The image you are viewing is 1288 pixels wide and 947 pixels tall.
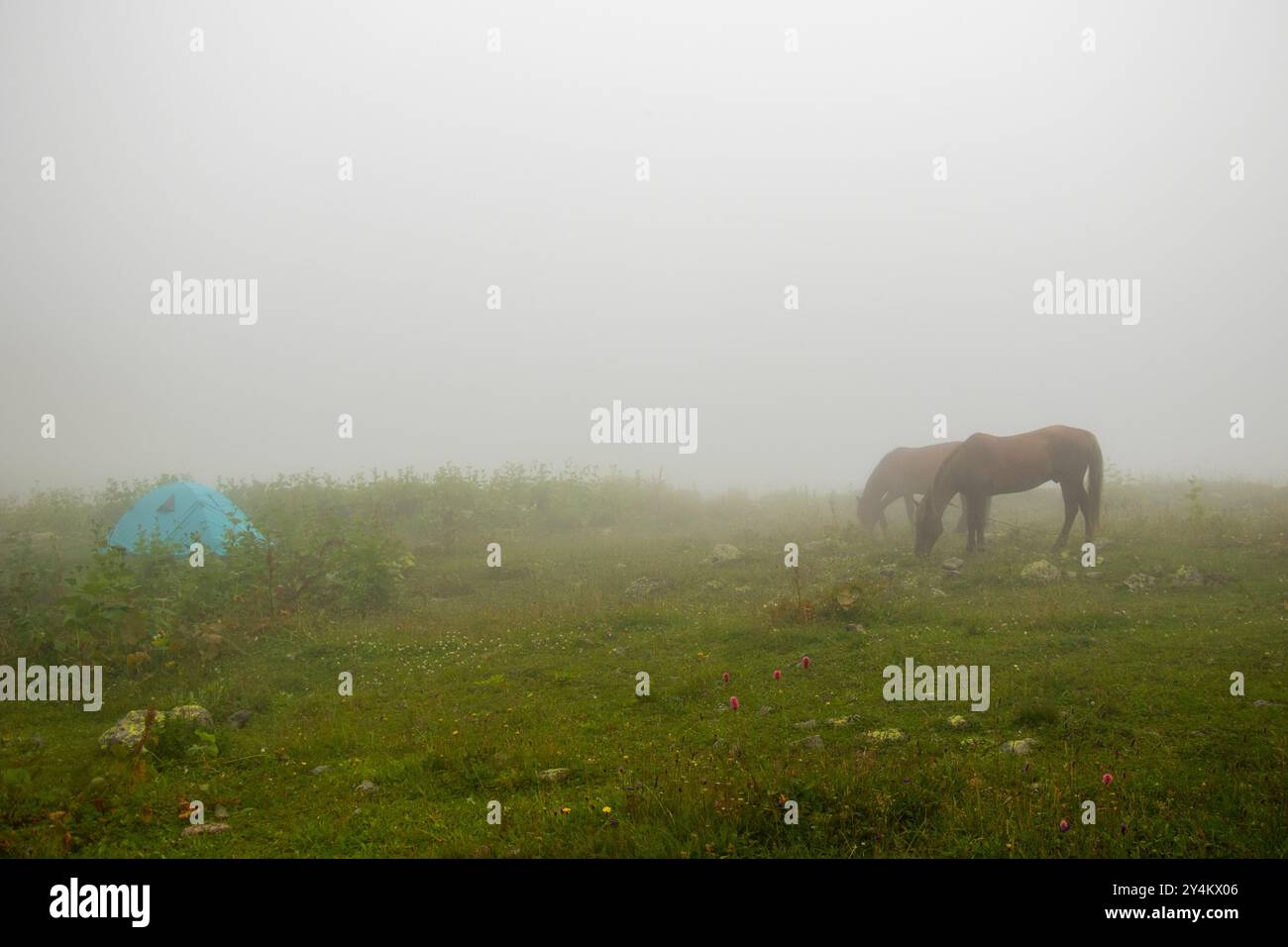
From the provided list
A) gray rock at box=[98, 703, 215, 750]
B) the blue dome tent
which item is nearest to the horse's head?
gray rock at box=[98, 703, 215, 750]

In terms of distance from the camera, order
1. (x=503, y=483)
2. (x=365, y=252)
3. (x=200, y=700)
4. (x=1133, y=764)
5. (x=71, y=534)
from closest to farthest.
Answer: (x=1133, y=764)
(x=200, y=700)
(x=71, y=534)
(x=503, y=483)
(x=365, y=252)

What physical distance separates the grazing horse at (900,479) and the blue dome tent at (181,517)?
14753 millimetres

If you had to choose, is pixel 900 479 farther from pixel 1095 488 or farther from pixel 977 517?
pixel 1095 488

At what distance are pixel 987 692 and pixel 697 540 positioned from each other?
39.5 ft

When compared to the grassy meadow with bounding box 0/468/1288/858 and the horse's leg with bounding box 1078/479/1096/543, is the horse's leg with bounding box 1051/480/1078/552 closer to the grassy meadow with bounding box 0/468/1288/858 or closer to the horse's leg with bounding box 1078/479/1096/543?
the horse's leg with bounding box 1078/479/1096/543

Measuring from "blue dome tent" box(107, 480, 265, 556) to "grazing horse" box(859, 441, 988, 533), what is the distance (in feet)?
48.4

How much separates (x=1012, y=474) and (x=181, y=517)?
56.5ft

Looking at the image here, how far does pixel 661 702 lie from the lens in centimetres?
780

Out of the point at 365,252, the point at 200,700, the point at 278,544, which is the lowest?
the point at 200,700

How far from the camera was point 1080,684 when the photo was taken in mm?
7352

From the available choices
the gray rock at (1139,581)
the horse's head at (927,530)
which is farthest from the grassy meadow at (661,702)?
the horse's head at (927,530)

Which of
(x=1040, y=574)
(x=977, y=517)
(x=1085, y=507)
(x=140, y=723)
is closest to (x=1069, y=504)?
(x=1085, y=507)
